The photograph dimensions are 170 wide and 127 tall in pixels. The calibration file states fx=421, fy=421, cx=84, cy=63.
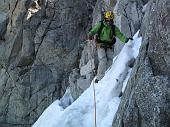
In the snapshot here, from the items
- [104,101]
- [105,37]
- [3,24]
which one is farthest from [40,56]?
[104,101]

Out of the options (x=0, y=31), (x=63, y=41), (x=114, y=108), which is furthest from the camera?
(x=0, y=31)

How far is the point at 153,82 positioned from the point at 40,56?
2318cm

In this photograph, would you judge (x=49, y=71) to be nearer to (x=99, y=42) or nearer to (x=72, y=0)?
(x=72, y=0)

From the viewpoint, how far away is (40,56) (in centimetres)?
3170

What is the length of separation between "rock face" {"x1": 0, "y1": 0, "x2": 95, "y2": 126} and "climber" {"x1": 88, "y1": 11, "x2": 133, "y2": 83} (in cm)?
1358

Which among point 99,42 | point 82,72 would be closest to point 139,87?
point 99,42

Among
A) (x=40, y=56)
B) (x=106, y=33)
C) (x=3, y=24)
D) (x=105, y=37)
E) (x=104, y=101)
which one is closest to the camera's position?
(x=104, y=101)

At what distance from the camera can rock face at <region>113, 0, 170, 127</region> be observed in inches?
341

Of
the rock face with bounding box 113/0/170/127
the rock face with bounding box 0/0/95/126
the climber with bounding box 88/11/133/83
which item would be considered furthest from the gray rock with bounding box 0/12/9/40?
the rock face with bounding box 113/0/170/127

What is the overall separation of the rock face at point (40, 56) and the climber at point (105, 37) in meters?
13.6

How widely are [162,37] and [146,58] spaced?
659 mm

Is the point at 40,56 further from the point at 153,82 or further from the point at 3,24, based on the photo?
the point at 153,82

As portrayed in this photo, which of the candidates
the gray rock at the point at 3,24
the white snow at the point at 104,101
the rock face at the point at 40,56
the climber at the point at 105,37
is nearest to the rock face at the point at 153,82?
the white snow at the point at 104,101

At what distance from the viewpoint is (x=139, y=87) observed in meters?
9.33
